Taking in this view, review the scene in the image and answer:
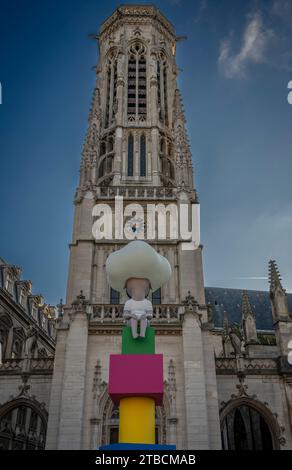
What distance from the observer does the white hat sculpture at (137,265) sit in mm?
9070

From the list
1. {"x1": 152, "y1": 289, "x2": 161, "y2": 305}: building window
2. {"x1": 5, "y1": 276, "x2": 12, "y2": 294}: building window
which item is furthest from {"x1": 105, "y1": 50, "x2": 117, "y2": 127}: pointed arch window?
{"x1": 152, "y1": 289, "x2": 161, "y2": 305}: building window

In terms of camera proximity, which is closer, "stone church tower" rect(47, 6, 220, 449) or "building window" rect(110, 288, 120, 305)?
"stone church tower" rect(47, 6, 220, 449)

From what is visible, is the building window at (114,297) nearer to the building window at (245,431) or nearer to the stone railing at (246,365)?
the stone railing at (246,365)

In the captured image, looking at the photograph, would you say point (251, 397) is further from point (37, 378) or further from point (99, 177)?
point (99, 177)

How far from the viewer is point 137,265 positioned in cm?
911

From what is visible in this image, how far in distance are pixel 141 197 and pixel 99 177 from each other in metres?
5.74

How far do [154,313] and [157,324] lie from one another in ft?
3.06

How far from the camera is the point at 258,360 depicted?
21.5 meters

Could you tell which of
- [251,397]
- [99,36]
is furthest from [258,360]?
[99,36]

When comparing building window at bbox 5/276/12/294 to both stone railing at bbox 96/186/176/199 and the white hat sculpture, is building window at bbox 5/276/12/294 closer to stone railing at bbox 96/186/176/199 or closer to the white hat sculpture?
stone railing at bbox 96/186/176/199

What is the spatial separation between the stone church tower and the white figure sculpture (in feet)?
34.3

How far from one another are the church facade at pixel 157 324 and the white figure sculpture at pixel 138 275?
34.3 ft

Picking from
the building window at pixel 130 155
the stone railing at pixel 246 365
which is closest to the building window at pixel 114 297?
the stone railing at pixel 246 365

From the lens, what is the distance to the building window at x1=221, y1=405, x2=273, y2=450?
976 inches
